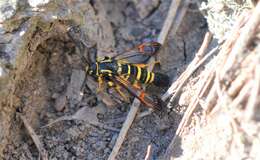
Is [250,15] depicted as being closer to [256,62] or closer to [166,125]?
[256,62]

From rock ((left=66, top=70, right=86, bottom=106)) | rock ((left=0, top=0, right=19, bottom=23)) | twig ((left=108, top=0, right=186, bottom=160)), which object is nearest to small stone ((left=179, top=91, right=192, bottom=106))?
twig ((left=108, top=0, right=186, bottom=160))

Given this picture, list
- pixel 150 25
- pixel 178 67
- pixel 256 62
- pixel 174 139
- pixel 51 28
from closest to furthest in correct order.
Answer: pixel 256 62
pixel 174 139
pixel 51 28
pixel 178 67
pixel 150 25

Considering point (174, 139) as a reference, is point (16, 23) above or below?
above

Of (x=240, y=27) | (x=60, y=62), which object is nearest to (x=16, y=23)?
(x=60, y=62)

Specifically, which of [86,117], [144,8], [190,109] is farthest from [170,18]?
[86,117]

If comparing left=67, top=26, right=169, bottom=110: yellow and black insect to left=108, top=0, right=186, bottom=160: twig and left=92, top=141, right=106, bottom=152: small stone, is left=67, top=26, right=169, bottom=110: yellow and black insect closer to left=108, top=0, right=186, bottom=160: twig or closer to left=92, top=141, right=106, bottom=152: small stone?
left=108, top=0, right=186, bottom=160: twig

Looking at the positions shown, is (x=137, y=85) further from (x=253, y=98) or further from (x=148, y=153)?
(x=253, y=98)
